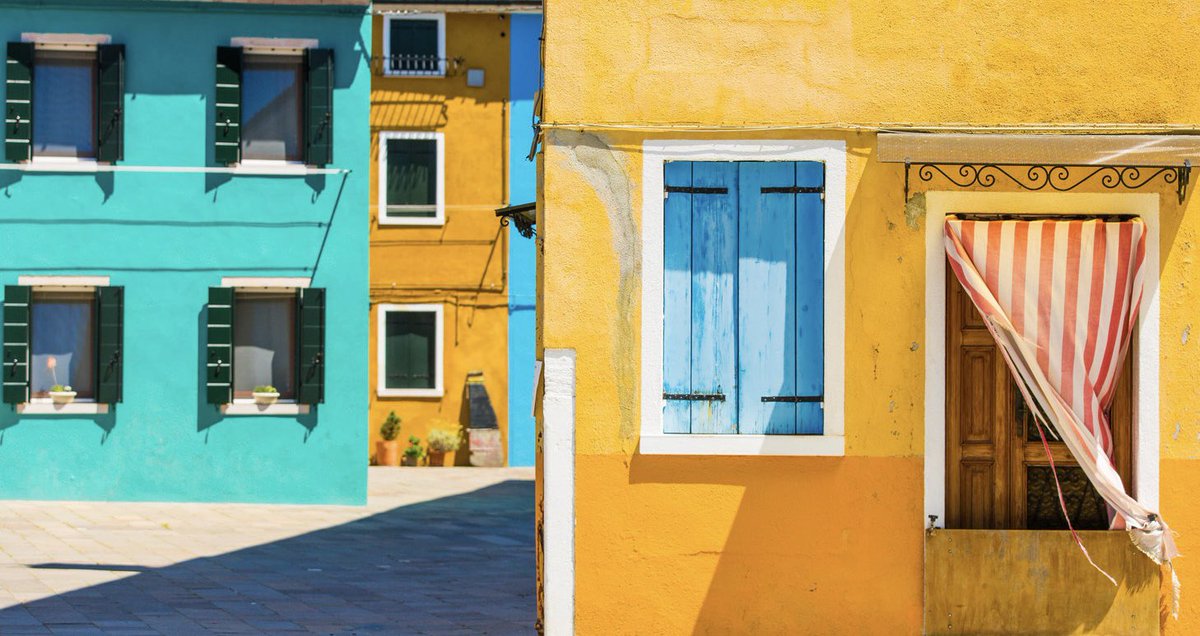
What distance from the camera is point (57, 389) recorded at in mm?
19172

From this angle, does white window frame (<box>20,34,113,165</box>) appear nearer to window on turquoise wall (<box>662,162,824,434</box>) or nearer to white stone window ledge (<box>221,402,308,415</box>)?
white stone window ledge (<box>221,402,308,415</box>)

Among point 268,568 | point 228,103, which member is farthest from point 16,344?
point 268,568

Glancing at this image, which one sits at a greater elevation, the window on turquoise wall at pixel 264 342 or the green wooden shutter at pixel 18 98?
the green wooden shutter at pixel 18 98

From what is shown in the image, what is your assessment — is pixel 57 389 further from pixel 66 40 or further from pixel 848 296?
pixel 848 296

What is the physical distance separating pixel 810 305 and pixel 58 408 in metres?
12.6

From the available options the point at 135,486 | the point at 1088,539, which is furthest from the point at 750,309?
the point at 135,486

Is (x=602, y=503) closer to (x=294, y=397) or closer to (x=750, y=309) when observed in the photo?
(x=750, y=309)

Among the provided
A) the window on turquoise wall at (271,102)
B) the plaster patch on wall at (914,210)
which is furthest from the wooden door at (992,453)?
the window on turquoise wall at (271,102)

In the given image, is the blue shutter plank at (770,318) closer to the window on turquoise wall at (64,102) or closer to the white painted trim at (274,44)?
the white painted trim at (274,44)

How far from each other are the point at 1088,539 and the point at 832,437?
148 cm

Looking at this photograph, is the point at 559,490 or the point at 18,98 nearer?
the point at 559,490

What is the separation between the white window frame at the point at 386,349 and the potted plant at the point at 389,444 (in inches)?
21.9

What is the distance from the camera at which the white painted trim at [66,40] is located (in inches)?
758

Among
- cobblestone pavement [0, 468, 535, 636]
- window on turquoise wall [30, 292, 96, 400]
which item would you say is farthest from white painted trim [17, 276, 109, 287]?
cobblestone pavement [0, 468, 535, 636]
